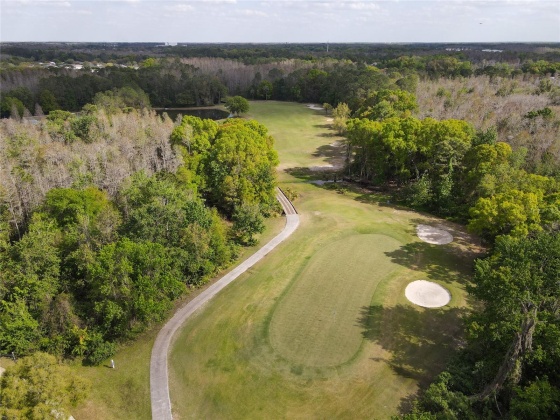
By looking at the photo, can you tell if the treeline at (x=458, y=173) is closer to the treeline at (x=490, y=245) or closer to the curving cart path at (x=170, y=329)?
the treeline at (x=490, y=245)

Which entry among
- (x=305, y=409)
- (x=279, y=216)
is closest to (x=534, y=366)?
(x=305, y=409)

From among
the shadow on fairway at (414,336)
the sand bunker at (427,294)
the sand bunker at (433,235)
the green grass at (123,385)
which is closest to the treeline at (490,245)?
the shadow on fairway at (414,336)

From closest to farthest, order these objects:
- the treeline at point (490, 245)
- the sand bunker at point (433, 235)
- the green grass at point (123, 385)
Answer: the treeline at point (490, 245), the green grass at point (123, 385), the sand bunker at point (433, 235)

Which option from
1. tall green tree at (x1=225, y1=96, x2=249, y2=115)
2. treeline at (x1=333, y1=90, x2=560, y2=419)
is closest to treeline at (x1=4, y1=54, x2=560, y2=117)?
tall green tree at (x1=225, y1=96, x2=249, y2=115)

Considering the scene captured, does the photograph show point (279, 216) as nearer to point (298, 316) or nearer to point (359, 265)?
point (359, 265)

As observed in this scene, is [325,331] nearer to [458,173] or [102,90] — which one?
[458,173]
